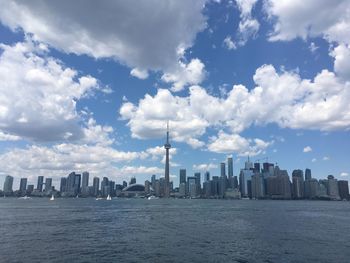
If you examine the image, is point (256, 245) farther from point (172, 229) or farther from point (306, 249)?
point (172, 229)

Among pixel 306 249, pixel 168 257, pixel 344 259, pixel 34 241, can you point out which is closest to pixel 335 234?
pixel 306 249

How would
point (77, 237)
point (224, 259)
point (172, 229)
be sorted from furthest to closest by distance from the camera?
1. point (172, 229)
2. point (77, 237)
3. point (224, 259)

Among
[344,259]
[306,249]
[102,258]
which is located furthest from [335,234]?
[102,258]

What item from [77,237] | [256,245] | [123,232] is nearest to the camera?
[256,245]

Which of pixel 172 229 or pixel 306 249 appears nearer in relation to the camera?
pixel 306 249

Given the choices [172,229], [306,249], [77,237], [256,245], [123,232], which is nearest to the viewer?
[306,249]

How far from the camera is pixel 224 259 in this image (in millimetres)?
55344

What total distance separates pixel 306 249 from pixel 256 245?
9.81m

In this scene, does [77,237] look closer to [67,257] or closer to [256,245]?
Result: [67,257]

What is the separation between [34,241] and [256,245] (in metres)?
46.9

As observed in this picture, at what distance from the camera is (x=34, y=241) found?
230 feet

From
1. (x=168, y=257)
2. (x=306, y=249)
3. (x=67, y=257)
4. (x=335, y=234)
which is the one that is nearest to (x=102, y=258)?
(x=67, y=257)

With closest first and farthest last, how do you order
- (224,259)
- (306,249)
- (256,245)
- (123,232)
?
(224,259)
(306,249)
(256,245)
(123,232)

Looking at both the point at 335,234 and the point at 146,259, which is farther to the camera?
the point at 335,234
